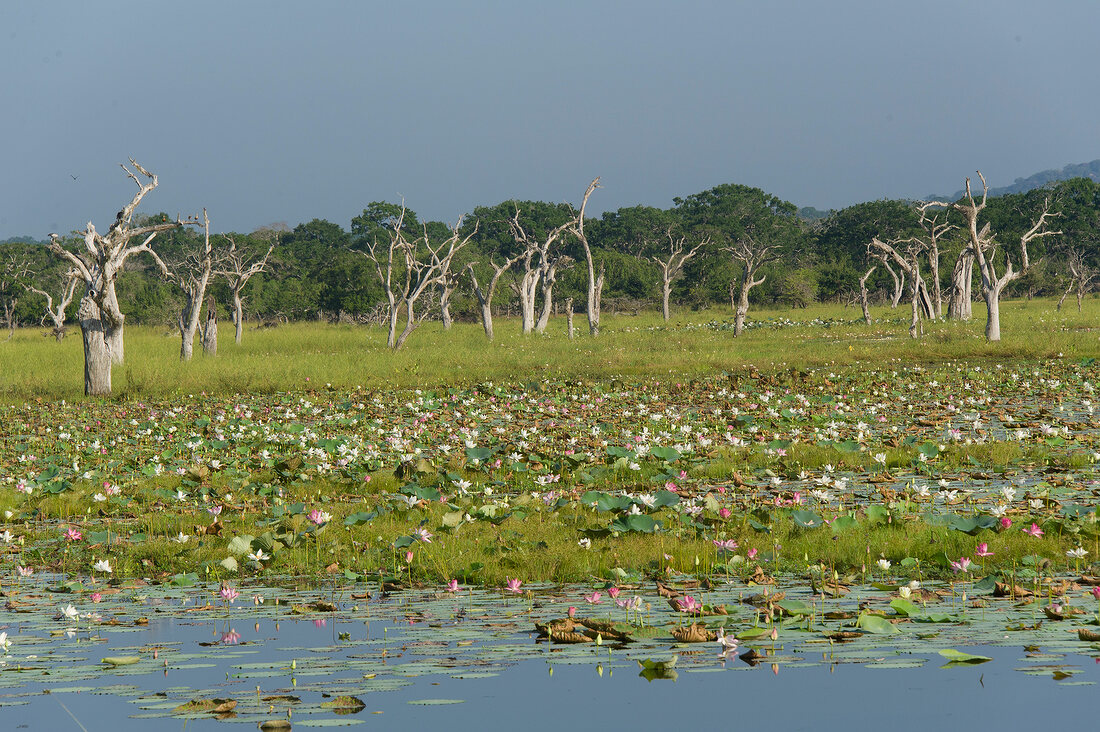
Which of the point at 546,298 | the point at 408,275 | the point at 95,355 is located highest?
the point at 408,275

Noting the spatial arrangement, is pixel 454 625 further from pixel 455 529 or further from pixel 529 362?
pixel 529 362

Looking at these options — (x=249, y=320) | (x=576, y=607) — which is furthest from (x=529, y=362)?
(x=249, y=320)

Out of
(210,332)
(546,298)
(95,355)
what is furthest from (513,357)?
(546,298)

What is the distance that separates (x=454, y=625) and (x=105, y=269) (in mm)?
22612

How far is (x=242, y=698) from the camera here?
4.31 meters

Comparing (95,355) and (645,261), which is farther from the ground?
(645,261)

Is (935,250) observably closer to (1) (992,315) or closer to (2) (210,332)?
(1) (992,315)

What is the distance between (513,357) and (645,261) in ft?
178

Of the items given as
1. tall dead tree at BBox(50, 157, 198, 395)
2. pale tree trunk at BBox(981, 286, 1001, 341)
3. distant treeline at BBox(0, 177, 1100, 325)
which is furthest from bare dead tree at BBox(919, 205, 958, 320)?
tall dead tree at BBox(50, 157, 198, 395)

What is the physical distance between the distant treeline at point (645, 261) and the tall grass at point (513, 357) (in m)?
25.9

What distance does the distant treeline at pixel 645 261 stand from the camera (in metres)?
69.9

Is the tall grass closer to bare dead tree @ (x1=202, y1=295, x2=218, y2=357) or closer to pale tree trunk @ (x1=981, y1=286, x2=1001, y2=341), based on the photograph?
pale tree trunk @ (x1=981, y1=286, x2=1001, y2=341)

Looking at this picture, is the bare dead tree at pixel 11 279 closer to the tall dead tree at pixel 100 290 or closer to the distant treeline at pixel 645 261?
the distant treeline at pixel 645 261

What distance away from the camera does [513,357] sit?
3097cm
